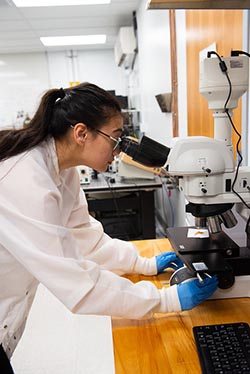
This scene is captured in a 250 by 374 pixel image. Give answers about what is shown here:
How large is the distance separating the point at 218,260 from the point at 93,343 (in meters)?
1.09

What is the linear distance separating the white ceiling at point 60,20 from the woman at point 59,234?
11.4 feet

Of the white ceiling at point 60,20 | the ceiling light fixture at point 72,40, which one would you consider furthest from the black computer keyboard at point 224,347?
the ceiling light fixture at point 72,40

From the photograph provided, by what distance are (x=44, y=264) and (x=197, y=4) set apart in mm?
819

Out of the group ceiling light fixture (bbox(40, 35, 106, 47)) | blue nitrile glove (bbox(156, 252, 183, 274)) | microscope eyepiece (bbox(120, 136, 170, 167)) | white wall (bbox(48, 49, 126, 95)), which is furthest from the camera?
white wall (bbox(48, 49, 126, 95))

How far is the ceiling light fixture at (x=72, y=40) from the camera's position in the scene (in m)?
5.51

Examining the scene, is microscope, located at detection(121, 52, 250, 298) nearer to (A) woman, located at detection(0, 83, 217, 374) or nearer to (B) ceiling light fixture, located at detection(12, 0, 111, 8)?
(A) woman, located at detection(0, 83, 217, 374)

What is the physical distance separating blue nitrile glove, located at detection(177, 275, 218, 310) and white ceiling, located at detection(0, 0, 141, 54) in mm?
3900

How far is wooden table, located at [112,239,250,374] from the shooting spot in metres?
0.72

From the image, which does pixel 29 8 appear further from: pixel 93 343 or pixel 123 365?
pixel 123 365

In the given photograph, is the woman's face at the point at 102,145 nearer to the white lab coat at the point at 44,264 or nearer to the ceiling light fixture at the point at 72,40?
the white lab coat at the point at 44,264

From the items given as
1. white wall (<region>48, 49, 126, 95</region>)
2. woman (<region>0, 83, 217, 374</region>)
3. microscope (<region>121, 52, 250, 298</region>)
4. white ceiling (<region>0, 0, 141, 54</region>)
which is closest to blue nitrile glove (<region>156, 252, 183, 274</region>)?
woman (<region>0, 83, 217, 374</region>)

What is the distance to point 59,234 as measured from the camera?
81 centimetres

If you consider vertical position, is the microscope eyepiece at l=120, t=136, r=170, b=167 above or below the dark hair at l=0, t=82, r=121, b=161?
below

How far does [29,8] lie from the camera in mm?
3949
